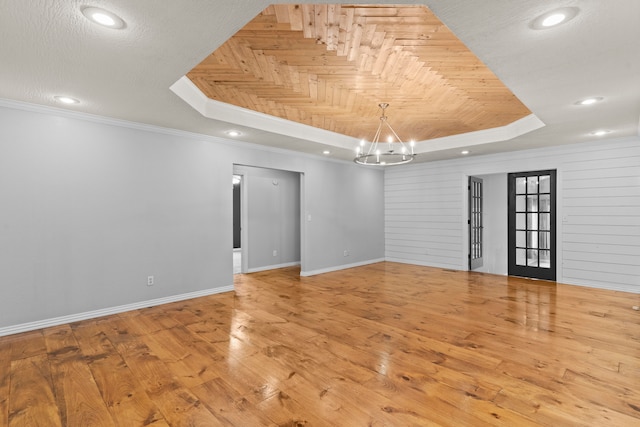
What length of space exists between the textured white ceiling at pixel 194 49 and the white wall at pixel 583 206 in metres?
1.99

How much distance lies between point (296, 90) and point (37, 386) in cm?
362

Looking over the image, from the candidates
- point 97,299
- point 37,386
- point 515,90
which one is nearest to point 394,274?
point 515,90

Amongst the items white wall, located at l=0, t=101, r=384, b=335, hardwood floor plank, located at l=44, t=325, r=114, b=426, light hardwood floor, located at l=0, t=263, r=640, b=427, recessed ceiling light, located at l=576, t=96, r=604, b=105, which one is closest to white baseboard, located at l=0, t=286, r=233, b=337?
white wall, located at l=0, t=101, r=384, b=335

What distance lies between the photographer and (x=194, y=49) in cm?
230

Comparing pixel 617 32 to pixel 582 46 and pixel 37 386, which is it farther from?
pixel 37 386

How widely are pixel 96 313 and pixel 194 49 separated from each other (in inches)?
139

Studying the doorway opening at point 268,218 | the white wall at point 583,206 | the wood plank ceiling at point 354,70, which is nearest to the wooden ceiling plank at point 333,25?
the wood plank ceiling at point 354,70

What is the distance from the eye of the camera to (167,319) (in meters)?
3.87

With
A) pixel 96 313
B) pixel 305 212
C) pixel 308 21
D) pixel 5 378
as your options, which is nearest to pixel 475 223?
pixel 305 212

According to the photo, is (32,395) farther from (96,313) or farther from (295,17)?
(295,17)

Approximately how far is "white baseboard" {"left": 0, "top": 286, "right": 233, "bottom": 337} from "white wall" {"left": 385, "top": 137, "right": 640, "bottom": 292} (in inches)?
208

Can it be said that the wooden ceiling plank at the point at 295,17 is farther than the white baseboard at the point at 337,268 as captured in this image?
No

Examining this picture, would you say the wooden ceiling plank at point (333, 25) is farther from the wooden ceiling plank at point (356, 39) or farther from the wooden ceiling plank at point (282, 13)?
the wooden ceiling plank at point (282, 13)

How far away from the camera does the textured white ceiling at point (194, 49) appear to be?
1.82 meters
